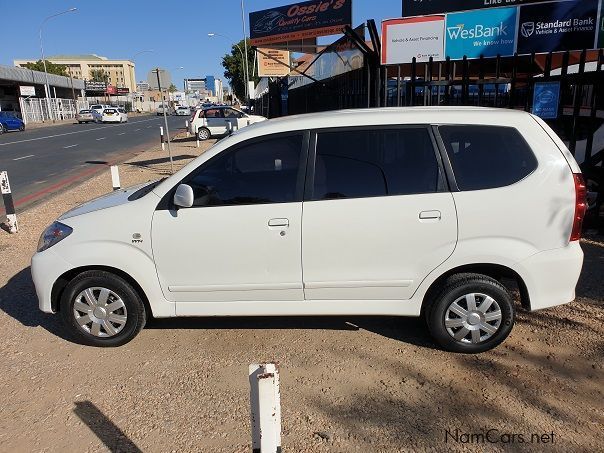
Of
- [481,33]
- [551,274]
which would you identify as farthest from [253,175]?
[481,33]

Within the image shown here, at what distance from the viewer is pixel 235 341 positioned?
4.02 m

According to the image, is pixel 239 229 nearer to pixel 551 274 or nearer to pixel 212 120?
pixel 551 274

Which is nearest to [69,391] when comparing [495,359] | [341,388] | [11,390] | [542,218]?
[11,390]

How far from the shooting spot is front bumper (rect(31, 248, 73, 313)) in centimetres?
378

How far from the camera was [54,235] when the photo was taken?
12.7ft

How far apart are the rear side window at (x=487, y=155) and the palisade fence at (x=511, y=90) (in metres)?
3.50

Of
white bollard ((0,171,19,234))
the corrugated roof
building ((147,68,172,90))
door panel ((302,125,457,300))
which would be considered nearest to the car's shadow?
door panel ((302,125,457,300))

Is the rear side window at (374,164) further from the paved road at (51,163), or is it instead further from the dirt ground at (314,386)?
the paved road at (51,163)

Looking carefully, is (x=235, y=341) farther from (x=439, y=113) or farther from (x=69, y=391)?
(x=439, y=113)

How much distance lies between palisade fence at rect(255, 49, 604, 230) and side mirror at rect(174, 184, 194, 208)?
15.6 ft

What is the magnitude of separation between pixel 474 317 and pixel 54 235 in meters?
3.27

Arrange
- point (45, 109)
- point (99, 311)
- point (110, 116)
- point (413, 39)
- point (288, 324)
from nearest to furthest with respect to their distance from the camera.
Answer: point (99, 311), point (288, 324), point (413, 39), point (110, 116), point (45, 109)

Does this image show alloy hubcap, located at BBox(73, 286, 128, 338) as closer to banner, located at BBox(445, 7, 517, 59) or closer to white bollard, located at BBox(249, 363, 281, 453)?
white bollard, located at BBox(249, 363, 281, 453)

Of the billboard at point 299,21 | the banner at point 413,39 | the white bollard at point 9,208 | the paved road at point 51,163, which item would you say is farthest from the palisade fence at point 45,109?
the banner at point 413,39
